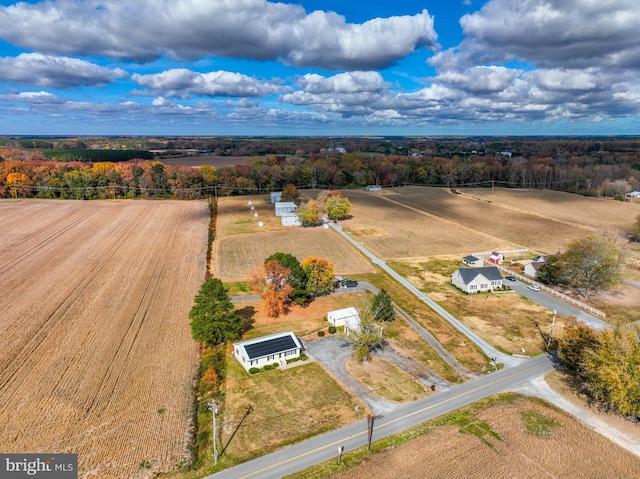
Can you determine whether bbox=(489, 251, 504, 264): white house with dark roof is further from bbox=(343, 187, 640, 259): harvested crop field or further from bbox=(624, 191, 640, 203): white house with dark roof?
bbox=(624, 191, 640, 203): white house with dark roof

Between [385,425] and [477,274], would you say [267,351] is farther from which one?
[477,274]

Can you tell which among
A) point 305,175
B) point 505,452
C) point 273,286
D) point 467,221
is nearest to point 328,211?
point 467,221

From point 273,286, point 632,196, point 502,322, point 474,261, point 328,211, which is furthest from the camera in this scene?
point 632,196

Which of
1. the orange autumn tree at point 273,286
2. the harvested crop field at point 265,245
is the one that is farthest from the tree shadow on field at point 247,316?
the harvested crop field at point 265,245

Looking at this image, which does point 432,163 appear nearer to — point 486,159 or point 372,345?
point 486,159

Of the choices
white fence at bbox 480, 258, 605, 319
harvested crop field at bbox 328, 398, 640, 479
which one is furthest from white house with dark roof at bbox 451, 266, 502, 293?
harvested crop field at bbox 328, 398, 640, 479

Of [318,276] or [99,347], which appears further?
[318,276]

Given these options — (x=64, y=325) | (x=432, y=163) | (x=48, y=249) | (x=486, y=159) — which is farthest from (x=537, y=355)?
(x=486, y=159)

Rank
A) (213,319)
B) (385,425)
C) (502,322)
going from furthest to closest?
(502,322) → (213,319) → (385,425)
